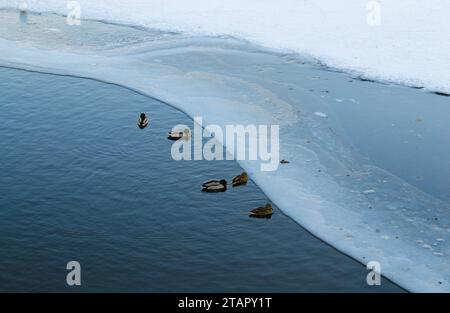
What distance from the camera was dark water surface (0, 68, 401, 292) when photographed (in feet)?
35.0

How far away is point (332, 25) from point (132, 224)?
15.5 metres

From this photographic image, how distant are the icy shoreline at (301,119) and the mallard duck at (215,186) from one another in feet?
2.81

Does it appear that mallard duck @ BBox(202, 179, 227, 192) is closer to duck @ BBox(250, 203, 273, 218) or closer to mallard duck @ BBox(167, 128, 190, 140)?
duck @ BBox(250, 203, 273, 218)

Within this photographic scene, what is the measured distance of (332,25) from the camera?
82.2ft

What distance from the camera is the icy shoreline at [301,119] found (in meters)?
11.9

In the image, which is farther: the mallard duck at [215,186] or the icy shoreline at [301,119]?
the mallard duck at [215,186]

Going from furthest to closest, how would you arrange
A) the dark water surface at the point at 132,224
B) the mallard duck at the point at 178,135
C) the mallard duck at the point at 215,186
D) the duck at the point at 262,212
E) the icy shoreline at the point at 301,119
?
the mallard duck at the point at 178,135 → the mallard duck at the point at 215,186 → the duck at the point at 262,212 → the icy shoreline at the point at 301,119 → the dark water surface at the point at 132,224

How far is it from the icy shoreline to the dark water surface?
0.64 meters

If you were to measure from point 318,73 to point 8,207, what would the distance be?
37.8 feet

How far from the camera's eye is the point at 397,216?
1265 centimetres

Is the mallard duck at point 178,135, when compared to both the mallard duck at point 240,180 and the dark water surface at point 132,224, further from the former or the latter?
the mallard duck at point 240,180

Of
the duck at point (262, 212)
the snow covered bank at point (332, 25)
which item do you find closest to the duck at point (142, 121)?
the duck at point (262, 212)
